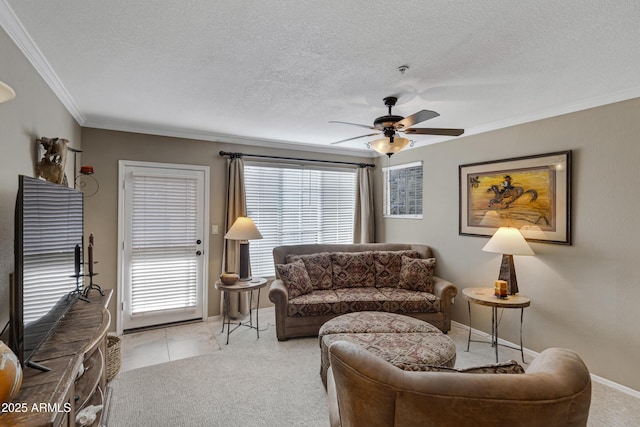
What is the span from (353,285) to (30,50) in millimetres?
3902

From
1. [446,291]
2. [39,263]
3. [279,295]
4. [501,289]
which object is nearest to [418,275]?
[446,291]

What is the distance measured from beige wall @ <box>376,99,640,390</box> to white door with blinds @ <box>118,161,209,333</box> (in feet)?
12.3

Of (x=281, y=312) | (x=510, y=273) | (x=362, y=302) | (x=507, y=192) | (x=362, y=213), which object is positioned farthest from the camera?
(x=362, y=213)

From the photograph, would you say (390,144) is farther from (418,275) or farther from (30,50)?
(30,50)

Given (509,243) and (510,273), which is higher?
(509,243)

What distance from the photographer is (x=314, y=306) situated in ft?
12.3

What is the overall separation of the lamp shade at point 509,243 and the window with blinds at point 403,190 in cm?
156

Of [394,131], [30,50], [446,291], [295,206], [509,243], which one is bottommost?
[446,291]

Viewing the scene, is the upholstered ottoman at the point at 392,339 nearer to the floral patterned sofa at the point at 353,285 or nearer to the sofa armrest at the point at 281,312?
the floral patterned sofa at the point at 353,285

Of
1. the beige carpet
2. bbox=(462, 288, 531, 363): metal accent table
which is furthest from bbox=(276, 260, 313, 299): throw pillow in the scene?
bbox=(462, 288, 531, 363): metal accent table

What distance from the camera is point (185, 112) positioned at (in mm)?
3373

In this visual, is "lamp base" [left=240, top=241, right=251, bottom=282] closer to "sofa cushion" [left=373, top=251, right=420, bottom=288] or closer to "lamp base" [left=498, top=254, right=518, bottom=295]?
"sofa cushion" [left=373, top=251, right=420, bottom=288]

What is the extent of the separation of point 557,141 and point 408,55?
2.16 m

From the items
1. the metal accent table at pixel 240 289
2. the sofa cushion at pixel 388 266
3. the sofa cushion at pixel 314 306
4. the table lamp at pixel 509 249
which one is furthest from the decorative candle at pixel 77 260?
the table lamp at pixel 509 249
